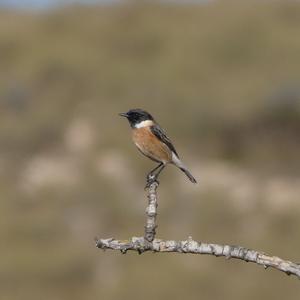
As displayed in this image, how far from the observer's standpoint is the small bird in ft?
30.8

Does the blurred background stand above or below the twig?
above

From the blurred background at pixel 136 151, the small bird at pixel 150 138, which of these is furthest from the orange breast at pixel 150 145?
the blurred background at pixel 136 151

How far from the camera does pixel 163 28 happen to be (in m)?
47.3

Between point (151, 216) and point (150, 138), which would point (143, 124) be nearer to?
point (150, 138)

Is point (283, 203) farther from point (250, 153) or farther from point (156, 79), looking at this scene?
point (156, 79)

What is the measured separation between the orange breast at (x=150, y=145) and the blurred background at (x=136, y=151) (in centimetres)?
1206

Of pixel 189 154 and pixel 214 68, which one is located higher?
pixel 214 68

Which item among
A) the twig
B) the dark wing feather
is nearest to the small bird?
the dark wing feather

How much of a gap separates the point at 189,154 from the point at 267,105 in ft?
13.7

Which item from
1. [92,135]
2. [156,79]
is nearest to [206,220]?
[92,135]

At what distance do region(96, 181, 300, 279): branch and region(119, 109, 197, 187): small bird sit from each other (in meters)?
2.99

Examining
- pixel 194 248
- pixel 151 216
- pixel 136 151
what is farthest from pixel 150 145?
pixel 136 151

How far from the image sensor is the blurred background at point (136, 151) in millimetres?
22869

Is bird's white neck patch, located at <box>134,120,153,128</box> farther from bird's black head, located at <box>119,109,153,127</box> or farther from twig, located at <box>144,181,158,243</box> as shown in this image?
twig, located at <box>144,181,158,243</box>
